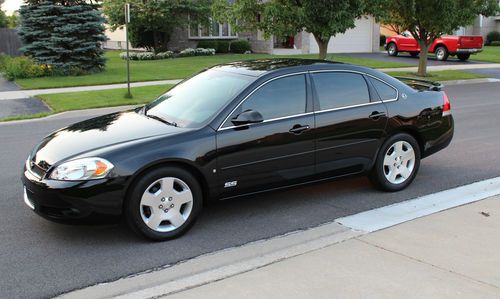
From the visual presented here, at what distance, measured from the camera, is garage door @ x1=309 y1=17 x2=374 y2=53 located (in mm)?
34188

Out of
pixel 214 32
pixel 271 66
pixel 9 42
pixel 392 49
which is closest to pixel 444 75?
pixel 392 49

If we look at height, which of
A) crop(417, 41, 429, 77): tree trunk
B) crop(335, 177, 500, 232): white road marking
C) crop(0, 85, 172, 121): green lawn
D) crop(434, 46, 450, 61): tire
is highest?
crop(434, 46, 450, 61): tire

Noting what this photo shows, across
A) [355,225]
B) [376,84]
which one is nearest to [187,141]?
[355,225]

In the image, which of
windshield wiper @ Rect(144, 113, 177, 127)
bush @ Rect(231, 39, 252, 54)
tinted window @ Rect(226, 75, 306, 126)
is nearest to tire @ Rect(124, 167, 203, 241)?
windshield wiper @ Rect(144, 113, 177, 127)

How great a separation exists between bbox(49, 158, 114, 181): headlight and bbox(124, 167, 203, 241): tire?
29cm

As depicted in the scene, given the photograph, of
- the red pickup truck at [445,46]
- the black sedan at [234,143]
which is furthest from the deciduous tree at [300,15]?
the red pickup truck at [445,46]

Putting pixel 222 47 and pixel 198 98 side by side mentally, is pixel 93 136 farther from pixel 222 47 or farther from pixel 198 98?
pixel 222 47

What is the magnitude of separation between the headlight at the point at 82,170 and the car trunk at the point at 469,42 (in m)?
27.5

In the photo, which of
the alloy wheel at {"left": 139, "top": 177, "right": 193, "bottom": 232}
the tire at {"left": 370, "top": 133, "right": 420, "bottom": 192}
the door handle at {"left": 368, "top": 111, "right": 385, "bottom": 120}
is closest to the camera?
the alloy wheel at {"left": 139, "top": 177, "right": 193, "bottom": 232}

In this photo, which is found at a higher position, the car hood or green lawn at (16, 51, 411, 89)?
green lawn at (16, 51, 411, 89)

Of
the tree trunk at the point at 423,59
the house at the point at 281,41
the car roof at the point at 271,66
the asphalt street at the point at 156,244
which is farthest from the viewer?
the house at the point at 281,41

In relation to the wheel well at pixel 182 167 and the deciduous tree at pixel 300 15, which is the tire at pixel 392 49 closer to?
the deciduous tree at pixel 300 15

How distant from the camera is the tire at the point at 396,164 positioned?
599 centimetres

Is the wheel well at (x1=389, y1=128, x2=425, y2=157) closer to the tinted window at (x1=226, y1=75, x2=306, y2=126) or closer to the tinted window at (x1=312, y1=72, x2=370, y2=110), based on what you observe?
the tinted window at (x1=312, y1=72, x2=370, y2=110)
